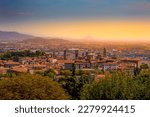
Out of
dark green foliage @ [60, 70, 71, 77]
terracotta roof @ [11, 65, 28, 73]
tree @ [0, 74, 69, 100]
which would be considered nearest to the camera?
tree @ [0, 74, 69, 100]

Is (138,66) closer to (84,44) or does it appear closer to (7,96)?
(84,44)

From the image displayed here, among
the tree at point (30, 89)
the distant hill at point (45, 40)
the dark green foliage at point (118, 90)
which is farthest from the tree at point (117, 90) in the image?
the distant hill at point (45, 40)

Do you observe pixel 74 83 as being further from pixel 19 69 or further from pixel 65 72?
pixel 19 69

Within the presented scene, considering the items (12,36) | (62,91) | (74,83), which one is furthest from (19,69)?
(62,91)

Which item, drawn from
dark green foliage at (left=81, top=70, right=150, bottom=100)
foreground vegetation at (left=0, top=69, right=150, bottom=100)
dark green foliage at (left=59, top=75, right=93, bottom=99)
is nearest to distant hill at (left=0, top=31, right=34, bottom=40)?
foreground vegetation at (left=0, top=69, right=150, bottom=100)

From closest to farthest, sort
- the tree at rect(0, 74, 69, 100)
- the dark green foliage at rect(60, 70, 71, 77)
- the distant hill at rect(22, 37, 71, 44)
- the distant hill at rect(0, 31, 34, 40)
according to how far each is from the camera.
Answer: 1. the tree at rect(0, 74, 69, 100)
2. the distant hill at rect(0, 31, 34, 40)
3. the distant hill at rect(22, 37, 71, 44)
4. the dark green foliage at rect(60, 70, 71, 77)

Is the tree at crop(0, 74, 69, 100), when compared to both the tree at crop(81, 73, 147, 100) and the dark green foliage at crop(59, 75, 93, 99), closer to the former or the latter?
the tree at crop(81, 73, 147, 100)
